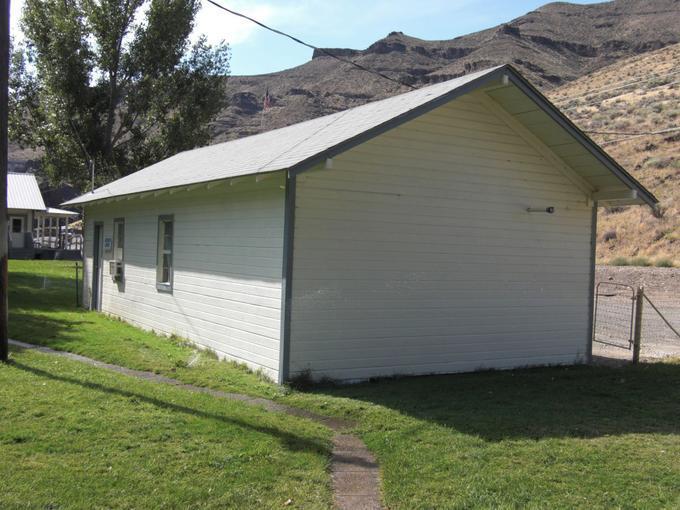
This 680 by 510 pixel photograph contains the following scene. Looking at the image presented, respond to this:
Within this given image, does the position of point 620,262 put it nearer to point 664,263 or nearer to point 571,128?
point 664,263

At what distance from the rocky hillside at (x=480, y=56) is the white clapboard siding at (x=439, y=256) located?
1791 inches

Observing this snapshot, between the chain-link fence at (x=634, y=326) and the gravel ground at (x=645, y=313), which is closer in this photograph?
the chain-link fence at (x=634, y=326)

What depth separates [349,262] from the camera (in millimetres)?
9062

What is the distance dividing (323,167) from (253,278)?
1.93 meters

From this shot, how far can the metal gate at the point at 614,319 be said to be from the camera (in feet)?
45.9

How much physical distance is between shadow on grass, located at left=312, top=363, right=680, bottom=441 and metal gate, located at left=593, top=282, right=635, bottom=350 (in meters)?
3.11

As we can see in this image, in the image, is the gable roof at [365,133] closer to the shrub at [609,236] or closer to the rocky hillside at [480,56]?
the shrub at [609,236]

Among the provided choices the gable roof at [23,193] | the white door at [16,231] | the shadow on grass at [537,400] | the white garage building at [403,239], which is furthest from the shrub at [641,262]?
the white door at [16,231]

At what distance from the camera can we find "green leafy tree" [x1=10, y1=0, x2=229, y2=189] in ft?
96.1

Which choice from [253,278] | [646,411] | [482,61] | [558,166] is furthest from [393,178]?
[482,61]

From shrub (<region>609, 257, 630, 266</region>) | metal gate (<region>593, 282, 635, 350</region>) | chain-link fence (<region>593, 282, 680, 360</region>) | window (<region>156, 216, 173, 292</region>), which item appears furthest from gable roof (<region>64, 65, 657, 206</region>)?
shrub (<region>609, 257, 630, 266</region>)

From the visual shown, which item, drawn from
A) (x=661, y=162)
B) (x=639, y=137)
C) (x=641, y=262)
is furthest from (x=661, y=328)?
(x=639, y=137)

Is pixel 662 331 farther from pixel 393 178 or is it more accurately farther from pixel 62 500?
pixel 62 500

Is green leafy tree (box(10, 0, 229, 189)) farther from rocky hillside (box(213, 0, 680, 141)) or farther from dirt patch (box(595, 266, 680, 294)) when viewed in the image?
rocky hillside (box(213, 0, 680, 141))
